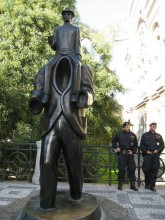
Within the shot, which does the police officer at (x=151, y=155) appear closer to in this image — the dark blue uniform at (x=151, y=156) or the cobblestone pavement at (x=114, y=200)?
the dark blue uniform at (x=151, y=156)

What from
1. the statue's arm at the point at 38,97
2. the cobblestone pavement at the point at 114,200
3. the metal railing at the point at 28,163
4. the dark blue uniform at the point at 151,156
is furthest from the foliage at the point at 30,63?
the statue's arm at the point at 38,97

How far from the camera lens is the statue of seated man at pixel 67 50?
365cm

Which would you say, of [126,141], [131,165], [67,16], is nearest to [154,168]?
[131,165]

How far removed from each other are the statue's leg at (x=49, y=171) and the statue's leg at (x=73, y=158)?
13 cm

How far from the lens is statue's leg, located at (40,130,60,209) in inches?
135

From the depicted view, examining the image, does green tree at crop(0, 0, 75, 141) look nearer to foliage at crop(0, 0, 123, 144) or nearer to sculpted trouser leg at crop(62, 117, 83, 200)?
foliage at crop(0, 0, 123, 144)

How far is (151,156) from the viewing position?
25.9 ft

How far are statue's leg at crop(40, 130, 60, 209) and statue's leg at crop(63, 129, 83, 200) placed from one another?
13 cm

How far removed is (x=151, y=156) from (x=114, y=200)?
1.89 m

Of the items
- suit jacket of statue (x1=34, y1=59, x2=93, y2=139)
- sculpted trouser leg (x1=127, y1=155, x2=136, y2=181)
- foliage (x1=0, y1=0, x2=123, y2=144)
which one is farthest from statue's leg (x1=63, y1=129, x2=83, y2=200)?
foliage (x1=0, y1=0, x2=123, y2=144)

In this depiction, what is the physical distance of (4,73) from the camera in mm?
11484

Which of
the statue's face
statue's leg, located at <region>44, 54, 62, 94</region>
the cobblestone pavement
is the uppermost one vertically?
the statue's face

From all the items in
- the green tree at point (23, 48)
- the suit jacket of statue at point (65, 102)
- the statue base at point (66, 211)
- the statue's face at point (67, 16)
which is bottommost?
the statue base at point (66, 211)

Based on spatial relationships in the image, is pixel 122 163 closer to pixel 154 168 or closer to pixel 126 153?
pixel 126 153
